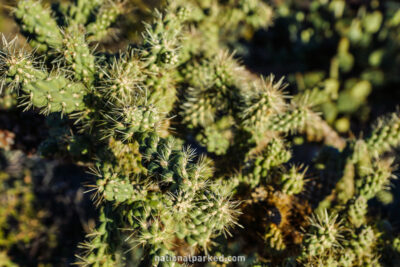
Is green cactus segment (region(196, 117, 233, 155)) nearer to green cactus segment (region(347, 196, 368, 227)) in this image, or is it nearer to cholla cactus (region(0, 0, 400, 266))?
cholla cactus (region(0, 0, 400, 266))

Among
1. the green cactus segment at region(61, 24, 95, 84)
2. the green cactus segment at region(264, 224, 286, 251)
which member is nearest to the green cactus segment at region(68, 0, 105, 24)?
the green cactus segment at region(61, 24, 95, 84)

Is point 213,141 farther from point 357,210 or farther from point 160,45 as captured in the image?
point 357,210

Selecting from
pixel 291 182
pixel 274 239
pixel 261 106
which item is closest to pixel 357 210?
pixel 291 182

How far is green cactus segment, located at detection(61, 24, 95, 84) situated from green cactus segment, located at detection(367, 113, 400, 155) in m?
2.65

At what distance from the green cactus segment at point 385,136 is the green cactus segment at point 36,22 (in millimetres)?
2997

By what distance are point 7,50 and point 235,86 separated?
1.84 m

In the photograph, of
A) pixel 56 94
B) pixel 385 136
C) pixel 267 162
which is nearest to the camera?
pixel 56 94

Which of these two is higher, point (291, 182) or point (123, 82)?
point (123, 82)

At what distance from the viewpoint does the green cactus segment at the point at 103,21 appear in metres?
2.71

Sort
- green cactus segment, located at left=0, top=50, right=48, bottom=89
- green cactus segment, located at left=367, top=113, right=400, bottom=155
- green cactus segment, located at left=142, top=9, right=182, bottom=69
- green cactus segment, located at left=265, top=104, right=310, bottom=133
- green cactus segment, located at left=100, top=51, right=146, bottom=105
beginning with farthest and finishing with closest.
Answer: green cactus segment, located at left=367, top=113, right=400, bottom=155 < green cactus segment, located at left=265, top=104, right=310, bottom=133 < green cactus segment, located at left=142, top=9, right=182, bottom=69 < green cactus segment, located at left=100, top=51, right=146, bottom=105 < green cactus segment, located at left=0, top=50, right=48, bottom=89

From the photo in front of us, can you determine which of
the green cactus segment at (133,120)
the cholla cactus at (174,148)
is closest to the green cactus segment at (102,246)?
the cholla cactus at (174,148)

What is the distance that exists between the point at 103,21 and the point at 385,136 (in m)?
2.90

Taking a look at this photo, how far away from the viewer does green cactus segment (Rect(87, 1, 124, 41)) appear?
2.71 metres

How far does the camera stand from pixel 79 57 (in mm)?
2146
